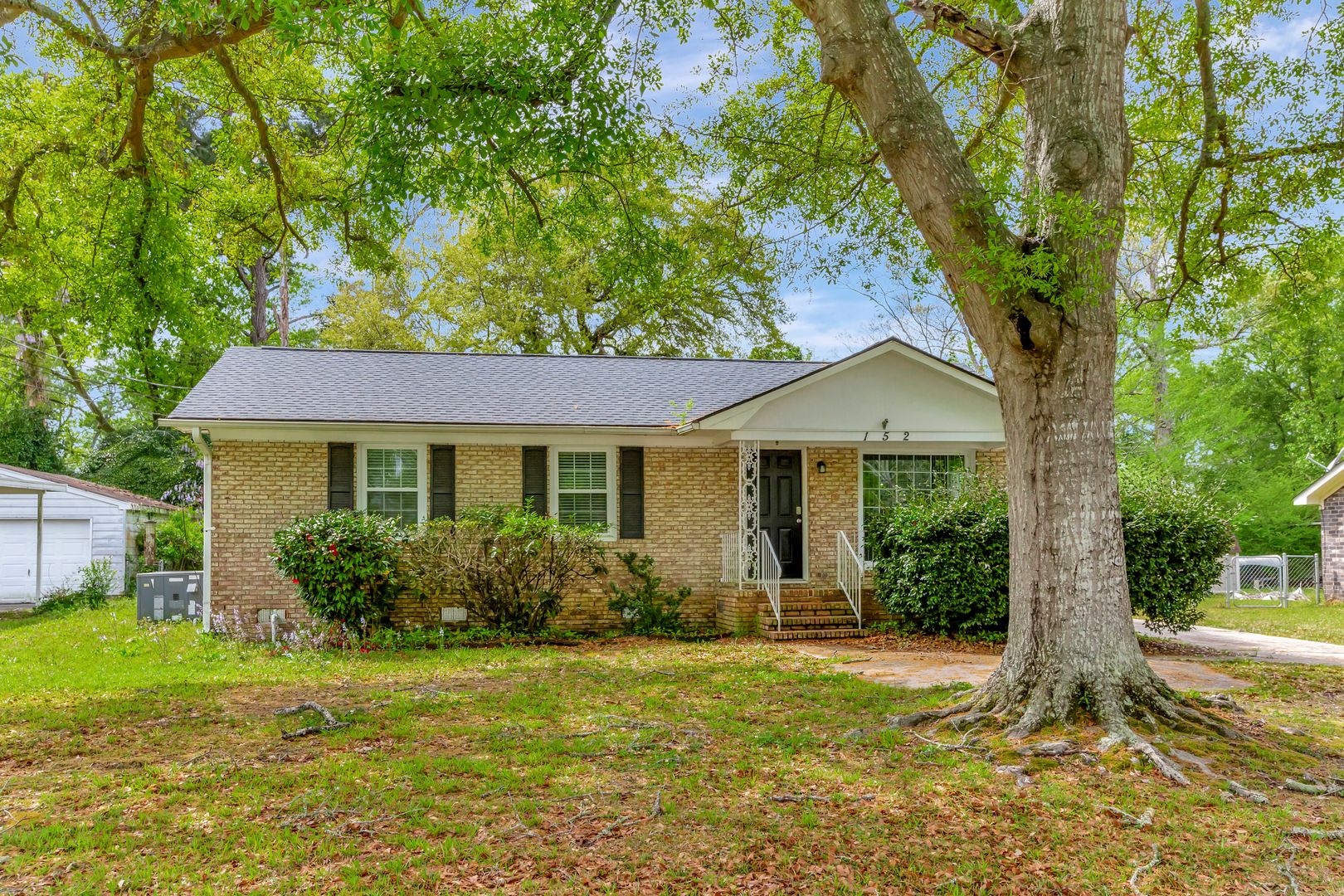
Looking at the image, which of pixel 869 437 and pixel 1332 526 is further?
pixel 1332 526

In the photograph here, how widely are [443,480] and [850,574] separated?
250 inches

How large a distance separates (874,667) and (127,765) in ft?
24.2

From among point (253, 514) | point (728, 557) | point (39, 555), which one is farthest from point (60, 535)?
point (728, 557)

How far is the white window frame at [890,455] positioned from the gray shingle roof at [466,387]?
1913 mm

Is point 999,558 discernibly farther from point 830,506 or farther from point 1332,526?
point 1332,526

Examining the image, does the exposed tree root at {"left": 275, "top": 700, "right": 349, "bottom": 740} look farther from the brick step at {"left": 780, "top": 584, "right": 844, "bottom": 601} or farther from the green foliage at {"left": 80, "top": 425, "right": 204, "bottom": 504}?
the green foliage at {"left": 80, "top": 425, "right": 204, "bottom": 504}

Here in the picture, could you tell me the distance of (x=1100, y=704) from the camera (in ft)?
21.9

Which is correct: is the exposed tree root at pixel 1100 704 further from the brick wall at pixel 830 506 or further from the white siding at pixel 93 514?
the white siding at pixel 93 514

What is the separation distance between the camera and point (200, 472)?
93.1 feet

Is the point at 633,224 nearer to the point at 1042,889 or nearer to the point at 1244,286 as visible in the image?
the point at 1244,286

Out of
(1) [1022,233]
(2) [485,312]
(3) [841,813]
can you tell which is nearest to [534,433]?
(1) [1022,233]

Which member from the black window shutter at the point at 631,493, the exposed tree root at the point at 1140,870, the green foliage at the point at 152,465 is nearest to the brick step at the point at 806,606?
the black window shutter at the point at 631,493

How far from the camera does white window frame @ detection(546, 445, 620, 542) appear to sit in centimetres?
1470

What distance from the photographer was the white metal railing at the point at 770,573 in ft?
45.5
